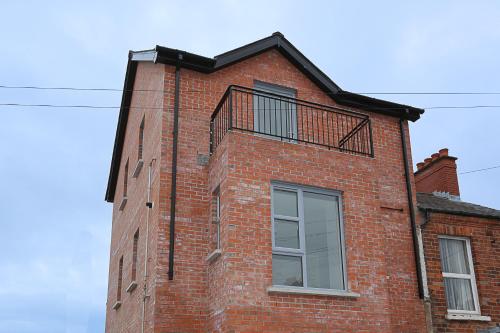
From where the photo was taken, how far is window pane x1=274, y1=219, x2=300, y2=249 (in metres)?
9.56

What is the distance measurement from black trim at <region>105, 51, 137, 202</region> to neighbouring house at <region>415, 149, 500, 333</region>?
8.20 m

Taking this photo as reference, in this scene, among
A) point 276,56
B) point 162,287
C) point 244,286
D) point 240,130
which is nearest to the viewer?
A: point 244,286

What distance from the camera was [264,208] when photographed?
950 centimetres

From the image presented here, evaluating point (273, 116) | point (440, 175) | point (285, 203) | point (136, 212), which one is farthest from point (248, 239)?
point (440, 175)

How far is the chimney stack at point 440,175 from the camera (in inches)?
599

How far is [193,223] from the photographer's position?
10195 millimetres

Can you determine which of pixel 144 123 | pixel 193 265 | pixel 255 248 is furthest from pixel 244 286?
pixel 144 123

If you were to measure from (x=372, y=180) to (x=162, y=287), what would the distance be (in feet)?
14.8

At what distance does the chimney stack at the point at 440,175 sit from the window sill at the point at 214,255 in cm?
822

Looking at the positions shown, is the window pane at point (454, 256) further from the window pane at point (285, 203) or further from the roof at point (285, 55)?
the window pane at point (285, 203)

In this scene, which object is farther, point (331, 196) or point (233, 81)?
point (233, 81)

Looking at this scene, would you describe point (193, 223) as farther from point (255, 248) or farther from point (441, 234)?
point (441, 234)

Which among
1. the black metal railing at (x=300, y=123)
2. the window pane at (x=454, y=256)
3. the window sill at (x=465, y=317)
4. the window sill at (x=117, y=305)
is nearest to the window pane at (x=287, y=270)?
the black metal railing at (x=300, y=123)

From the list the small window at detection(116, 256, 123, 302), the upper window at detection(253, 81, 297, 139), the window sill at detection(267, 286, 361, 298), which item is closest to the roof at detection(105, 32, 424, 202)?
the upper window at detection(253, 81, 297, 139)
